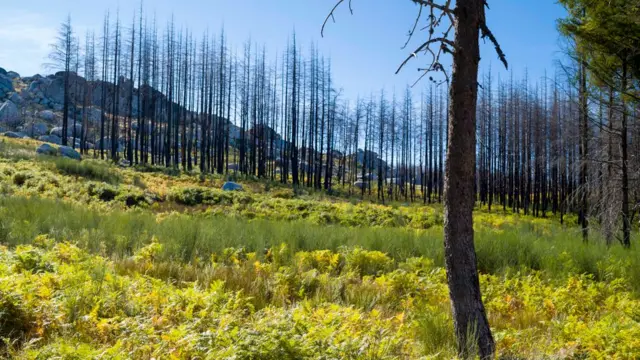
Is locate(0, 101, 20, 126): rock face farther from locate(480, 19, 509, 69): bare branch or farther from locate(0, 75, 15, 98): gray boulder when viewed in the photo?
locate(480, 19, 509, 69): bare branch

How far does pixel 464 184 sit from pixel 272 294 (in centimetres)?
286

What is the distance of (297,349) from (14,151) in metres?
30.0

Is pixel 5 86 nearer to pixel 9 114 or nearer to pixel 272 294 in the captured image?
pixel 9 114

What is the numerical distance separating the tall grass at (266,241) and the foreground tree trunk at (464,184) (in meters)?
4.46

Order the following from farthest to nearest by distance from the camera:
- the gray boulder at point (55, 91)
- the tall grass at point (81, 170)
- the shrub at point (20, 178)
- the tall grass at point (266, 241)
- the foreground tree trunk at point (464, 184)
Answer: the gray boulder at point (55, 91) < the tall grass at point (81, 170) < the shrub at point (20, 178) < the tall grass at point (266, 241) < the foreground tree trunk at point (464, 184)

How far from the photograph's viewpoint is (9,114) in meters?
76.6

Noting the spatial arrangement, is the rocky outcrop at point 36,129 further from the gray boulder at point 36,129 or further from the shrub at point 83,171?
the shrub at point 83,171

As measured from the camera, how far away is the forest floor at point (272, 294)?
9.90 feet

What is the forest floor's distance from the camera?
302 cm

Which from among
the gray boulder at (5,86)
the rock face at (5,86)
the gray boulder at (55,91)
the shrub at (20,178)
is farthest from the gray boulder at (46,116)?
the shrub at (20,178)

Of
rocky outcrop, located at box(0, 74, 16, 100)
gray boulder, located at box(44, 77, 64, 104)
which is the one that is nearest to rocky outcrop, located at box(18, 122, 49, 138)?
gray boulder, located at box(44, 77, 64, 104)

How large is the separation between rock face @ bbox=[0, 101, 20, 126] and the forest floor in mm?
80609

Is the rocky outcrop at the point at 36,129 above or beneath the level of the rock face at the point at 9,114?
beneath

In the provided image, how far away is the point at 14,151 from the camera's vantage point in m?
25.9
